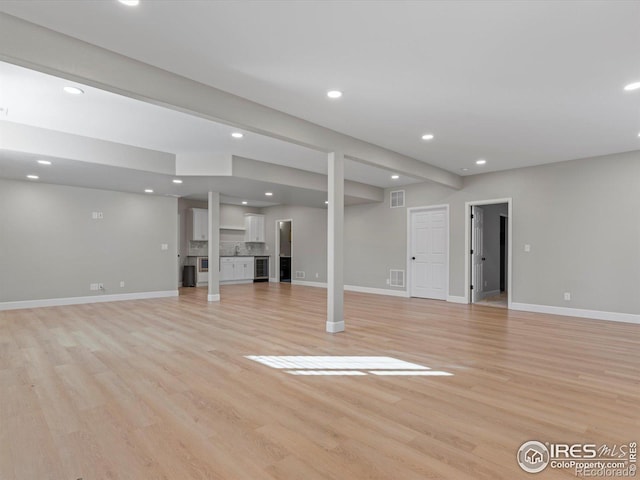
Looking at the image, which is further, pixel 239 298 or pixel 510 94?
pixel 239 298

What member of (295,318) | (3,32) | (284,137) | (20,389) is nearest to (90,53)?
(3,32)

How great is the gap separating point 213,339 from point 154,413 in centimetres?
203

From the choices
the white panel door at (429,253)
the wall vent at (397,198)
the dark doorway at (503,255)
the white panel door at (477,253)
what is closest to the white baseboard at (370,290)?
the white panel door at (429,253)

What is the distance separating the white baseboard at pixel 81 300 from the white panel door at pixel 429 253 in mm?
6099

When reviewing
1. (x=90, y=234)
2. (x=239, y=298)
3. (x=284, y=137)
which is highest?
(x=284, y=137)

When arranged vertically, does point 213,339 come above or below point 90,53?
below

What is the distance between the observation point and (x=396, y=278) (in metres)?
9.02

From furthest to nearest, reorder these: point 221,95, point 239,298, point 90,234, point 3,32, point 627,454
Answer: point 239,298, point 90,234, point 221,95, point 3,32, point 627,454

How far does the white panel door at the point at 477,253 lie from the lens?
304 inches

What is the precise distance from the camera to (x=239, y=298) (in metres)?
8.27

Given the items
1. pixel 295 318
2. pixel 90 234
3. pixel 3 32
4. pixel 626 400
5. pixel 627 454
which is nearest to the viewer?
pixel 627 454

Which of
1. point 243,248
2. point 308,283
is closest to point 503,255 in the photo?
point 308,283

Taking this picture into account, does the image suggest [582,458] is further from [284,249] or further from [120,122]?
[284,249]

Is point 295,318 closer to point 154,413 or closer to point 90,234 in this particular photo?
point 154,413
